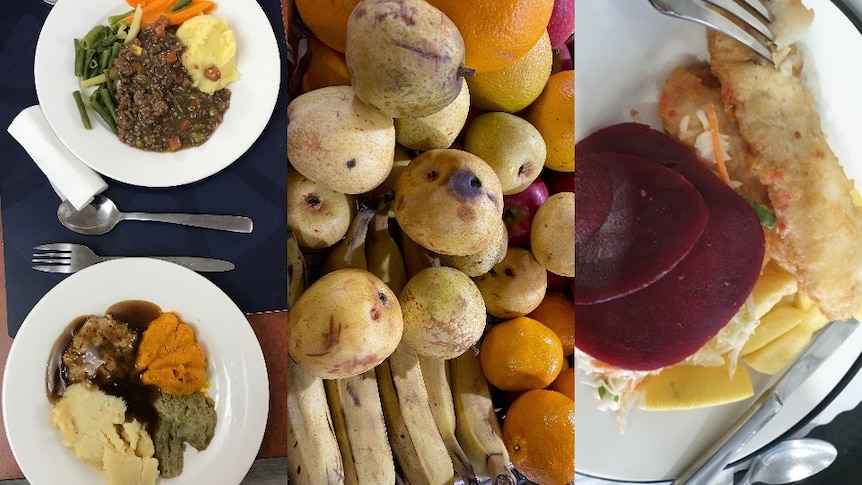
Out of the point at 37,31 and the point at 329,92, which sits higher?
the point at 329,92

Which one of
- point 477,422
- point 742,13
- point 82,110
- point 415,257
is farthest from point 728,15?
point 82,110

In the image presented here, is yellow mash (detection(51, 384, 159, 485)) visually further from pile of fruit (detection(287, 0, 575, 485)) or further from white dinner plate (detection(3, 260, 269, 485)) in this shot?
pile of fruit (detection(287, 0, 575, 485))

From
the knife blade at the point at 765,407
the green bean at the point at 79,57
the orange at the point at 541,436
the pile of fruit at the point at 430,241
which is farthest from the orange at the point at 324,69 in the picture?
the knife blade at the point at 765,407

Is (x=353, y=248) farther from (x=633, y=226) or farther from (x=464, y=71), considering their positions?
(x=633, y=226)

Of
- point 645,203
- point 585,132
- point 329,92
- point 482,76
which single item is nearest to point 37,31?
point 329,92

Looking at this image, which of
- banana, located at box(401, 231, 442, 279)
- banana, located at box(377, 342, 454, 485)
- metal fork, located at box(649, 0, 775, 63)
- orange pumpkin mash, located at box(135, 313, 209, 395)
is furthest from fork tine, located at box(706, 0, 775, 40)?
orange pumpkin mash, located at box(135, 313, 209, 395)

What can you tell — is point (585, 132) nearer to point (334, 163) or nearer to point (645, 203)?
point (645, 203)

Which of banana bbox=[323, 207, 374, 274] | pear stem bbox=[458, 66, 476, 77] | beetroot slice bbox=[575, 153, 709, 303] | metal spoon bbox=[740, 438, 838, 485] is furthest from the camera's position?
metal spoon bbox=[740, 438, 838, 485]
